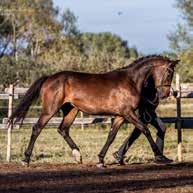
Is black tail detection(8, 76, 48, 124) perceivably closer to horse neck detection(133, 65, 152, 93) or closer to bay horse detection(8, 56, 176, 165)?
bay horse detection(8, 56, 176, 165)

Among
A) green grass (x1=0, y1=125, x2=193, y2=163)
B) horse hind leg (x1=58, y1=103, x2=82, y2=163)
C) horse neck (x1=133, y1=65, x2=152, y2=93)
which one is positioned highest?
horse neck (x1=133, y1=65, x2=152, y2=93)

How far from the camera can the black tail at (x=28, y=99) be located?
46.7 ft

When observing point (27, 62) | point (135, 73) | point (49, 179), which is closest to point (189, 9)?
point (27, 62)

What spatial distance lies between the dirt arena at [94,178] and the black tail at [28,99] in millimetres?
1048

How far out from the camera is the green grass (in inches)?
639

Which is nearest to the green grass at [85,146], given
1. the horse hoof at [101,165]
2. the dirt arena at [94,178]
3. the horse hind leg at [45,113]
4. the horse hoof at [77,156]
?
the horse hoof at [77,156]

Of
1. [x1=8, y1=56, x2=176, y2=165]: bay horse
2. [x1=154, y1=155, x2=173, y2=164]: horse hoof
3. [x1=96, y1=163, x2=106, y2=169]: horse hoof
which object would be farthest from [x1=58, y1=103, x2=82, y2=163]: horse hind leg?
[x1=154, y1=155, x2=173, y2=164]: horse hoof

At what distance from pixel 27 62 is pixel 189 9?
11450 mm

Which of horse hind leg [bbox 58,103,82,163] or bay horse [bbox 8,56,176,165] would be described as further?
horse hind leg [bbox 58,103,82,163]

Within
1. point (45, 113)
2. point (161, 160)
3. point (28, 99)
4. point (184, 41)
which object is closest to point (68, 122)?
point (45, 113)

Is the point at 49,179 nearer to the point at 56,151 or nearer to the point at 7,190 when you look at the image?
the point at 7,190

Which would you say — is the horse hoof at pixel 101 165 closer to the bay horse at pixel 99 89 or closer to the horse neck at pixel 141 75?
the bay horse at pixel 99 89

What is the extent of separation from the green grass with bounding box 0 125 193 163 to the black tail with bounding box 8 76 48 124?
1.55 metres

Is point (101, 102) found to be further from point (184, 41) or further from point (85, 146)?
point (184, 41)
